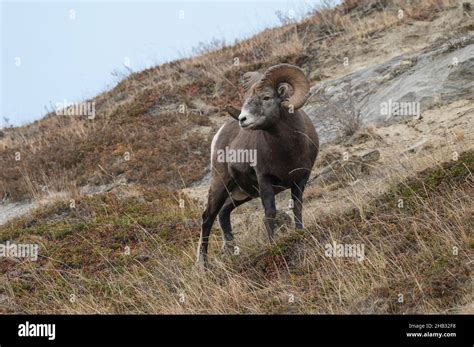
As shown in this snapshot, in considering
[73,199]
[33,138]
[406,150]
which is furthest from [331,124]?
[33,138]

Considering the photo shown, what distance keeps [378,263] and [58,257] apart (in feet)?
20.2

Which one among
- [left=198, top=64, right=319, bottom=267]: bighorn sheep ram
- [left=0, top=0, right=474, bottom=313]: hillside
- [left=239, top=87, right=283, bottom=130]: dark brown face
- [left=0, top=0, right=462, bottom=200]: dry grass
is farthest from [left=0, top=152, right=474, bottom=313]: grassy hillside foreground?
[left=0, top=0, right=462, bottom=200]: dry grass

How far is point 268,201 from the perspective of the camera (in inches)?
413

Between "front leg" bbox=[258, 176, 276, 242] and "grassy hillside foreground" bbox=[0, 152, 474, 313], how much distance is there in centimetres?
37

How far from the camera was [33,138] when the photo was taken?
910 inches
